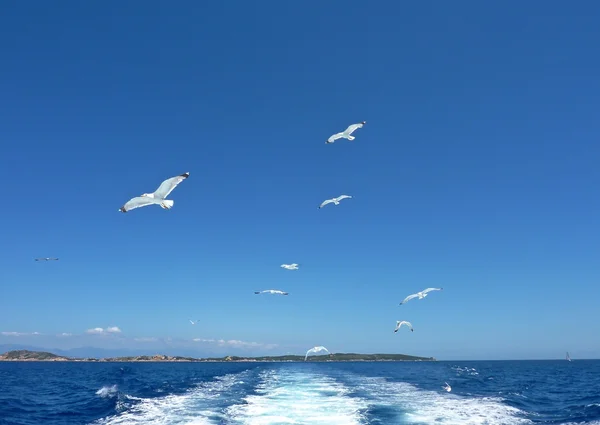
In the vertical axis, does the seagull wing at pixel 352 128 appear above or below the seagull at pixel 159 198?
above

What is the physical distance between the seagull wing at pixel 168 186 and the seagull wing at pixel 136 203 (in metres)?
0.32

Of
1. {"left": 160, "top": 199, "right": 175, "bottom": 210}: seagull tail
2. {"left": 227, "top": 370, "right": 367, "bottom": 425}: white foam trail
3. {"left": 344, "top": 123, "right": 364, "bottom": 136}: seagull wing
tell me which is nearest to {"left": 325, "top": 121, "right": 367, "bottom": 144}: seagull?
{"left": 344, "top": 123, "right": 364, "bottom": 136}: seagull wing

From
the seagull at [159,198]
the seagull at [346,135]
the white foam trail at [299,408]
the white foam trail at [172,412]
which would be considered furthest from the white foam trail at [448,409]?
the seagull at [159,198]

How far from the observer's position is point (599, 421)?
21266 mm

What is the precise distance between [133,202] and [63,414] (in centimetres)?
1997

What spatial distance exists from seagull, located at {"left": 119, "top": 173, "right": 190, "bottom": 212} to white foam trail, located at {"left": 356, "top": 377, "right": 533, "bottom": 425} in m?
17.9

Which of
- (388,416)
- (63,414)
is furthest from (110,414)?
(388,416)

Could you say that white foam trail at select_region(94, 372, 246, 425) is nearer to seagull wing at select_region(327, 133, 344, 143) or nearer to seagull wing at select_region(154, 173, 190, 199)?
seagull wing at select_region(154, 173, 190, 199)

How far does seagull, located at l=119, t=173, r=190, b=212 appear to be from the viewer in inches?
522

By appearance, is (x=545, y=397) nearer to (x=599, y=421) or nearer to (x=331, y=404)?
(x=599, y=421)

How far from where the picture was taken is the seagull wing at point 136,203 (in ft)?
44.1

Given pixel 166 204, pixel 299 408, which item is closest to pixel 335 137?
pixel 166 204

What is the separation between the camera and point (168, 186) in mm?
13516

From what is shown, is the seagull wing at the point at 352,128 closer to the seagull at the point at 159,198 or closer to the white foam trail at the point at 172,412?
the seagull at the point at 159,198
